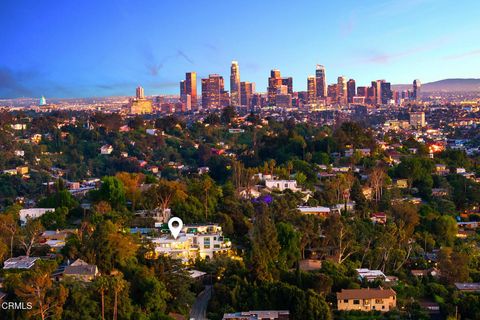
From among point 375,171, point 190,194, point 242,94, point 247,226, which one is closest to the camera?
point 247,226

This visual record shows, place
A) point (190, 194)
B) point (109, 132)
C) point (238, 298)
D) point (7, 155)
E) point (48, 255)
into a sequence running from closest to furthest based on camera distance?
point (238, 298), point (48, 255), point (190, 194), point (7, 155), point (109, 132)

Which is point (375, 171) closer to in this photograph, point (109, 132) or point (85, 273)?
point (85, 273)

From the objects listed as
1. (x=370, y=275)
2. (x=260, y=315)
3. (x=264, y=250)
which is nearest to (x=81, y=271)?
(x=260, y=315)

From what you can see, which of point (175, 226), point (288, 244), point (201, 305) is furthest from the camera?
point (175, 226)

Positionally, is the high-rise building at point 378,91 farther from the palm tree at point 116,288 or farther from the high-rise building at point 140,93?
the palm tree at point 116,288

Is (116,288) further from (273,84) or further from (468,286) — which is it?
(273,84)

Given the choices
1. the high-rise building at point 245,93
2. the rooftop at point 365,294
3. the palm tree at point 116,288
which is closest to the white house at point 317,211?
the rooftop at point 365,294

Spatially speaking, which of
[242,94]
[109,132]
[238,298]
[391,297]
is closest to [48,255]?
[238,298]
